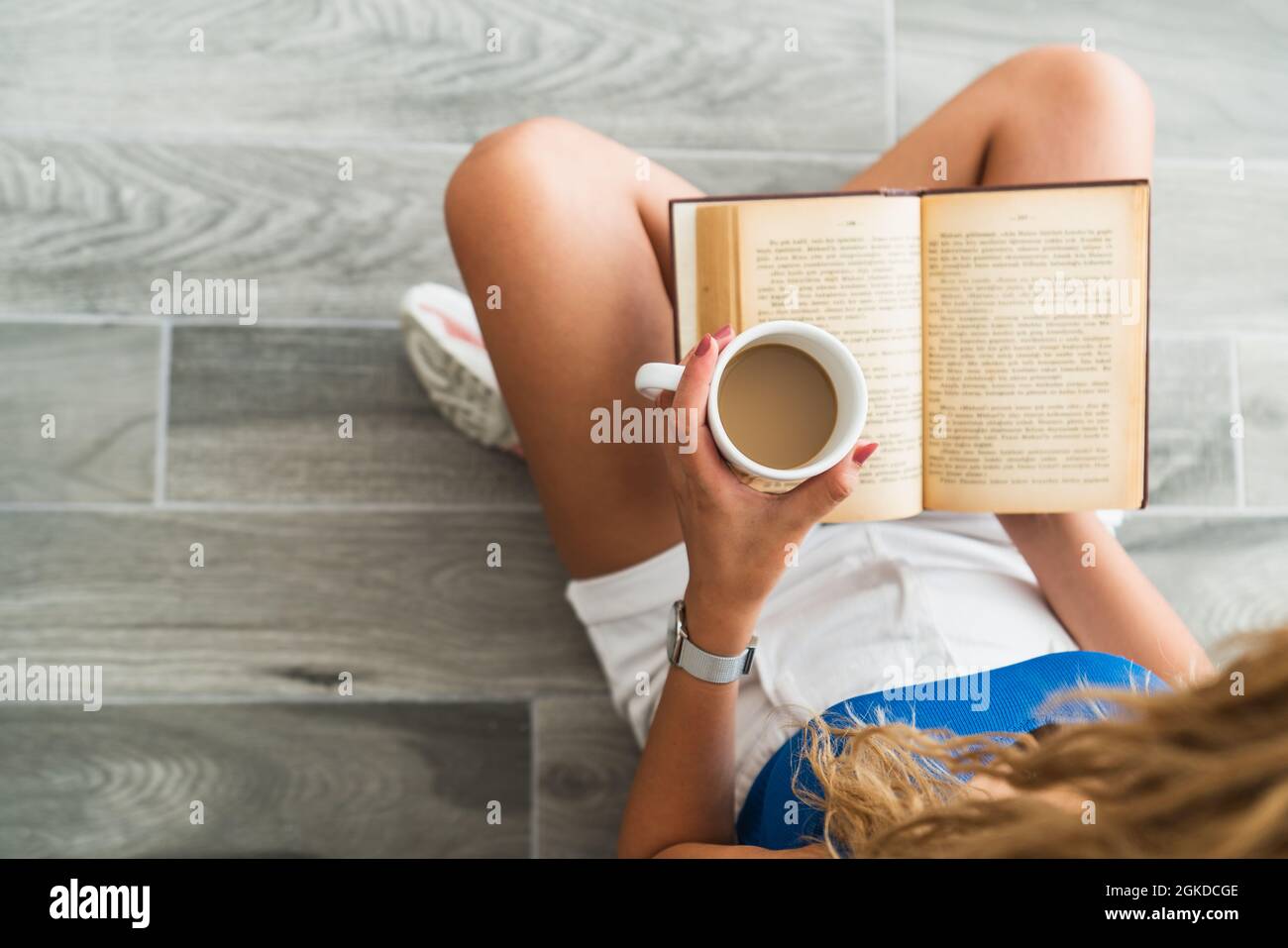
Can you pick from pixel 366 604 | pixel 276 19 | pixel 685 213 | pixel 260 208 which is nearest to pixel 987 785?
pixel 685 213

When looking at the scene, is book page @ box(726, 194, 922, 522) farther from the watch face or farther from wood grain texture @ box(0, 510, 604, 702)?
wood grain texture @ box(0, 510, 604, 702)

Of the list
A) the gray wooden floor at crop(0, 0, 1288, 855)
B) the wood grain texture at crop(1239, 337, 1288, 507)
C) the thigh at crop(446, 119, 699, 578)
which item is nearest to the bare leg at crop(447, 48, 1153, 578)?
the thigh at crop(446, 119, 699, 578)

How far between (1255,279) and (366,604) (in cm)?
98

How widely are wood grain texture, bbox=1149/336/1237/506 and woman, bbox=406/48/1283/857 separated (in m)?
0.30

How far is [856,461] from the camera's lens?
54cm

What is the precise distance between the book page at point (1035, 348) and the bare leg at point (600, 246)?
11 centimetres

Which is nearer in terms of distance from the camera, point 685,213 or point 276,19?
point 685,213

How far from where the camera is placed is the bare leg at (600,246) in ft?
2.12

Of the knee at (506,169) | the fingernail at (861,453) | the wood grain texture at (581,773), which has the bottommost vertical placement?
the wood grain texture at (581,773)

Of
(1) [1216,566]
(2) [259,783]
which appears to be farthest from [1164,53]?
(2) [259,783]

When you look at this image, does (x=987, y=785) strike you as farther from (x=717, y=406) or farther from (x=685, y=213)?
(x=685, y=213)

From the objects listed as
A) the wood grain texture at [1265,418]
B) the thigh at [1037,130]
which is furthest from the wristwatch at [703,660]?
the wood grain texture at [1265,418]

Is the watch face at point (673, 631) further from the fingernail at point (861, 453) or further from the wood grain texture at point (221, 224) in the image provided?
the wood grain texture at point (221, 224)
